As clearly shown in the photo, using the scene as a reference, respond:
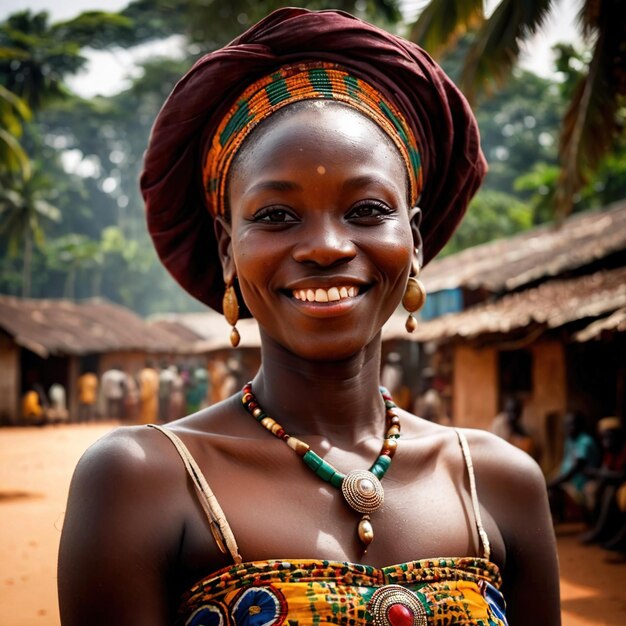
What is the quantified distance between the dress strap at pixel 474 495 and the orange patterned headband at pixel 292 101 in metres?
0.62

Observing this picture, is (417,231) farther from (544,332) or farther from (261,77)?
(544,332)

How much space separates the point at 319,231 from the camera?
158 cm

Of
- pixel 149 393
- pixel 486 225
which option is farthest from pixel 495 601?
pixel 486 225

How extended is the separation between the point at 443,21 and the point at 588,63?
159 cm

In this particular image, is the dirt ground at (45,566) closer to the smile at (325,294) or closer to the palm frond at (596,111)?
the smile at (325,294)

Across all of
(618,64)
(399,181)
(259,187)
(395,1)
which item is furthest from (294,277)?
(395,1)

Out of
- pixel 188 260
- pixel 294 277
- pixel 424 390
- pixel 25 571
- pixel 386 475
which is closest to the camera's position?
pixel 294 277

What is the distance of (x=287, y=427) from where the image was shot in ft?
5.75

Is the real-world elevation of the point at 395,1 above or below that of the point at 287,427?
above

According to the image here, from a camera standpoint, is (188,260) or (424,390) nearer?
(188,260)

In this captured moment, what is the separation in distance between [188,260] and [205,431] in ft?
1.64

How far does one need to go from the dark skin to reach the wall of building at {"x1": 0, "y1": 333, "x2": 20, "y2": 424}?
2161 centimetres

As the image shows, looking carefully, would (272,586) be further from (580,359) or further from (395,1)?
(395,1)

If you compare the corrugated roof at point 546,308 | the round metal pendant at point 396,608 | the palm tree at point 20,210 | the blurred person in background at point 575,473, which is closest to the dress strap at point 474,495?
the round metal pendant at point 396,608
